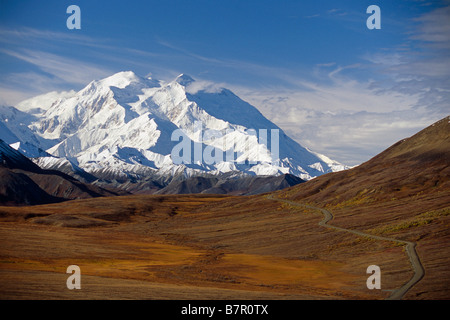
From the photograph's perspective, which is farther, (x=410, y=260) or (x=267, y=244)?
(x=267, y=244)

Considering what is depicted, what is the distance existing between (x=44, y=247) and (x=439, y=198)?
64.3 m

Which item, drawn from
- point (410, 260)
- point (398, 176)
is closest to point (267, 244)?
point (410, 260)

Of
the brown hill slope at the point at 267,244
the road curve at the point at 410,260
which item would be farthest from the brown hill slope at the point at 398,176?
the road curve at the point at 410,260

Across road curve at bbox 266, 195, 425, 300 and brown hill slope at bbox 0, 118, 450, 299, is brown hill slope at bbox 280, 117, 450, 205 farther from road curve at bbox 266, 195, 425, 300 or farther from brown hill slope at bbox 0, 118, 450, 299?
road curve at bbox 266, 195, 425, 300

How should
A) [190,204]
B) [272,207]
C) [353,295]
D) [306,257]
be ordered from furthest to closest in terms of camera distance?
[190,204] < [272,207] < [306,257] < [353,295]

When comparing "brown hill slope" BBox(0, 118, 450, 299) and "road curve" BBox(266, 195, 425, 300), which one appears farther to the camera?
"brown hill slope" BBox(0, 118, 450, 299)

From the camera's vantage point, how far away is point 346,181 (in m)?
132

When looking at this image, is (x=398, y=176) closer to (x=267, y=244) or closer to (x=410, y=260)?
(x=267, y=244)

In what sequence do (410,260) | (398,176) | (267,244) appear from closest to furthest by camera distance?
(410,260)
(267,244)
(398,176)

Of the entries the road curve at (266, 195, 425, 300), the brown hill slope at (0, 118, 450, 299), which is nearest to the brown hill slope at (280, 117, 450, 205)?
the brown hill slope at (0, 118, 450, 299)

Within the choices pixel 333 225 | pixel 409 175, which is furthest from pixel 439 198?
pixel 409 175
